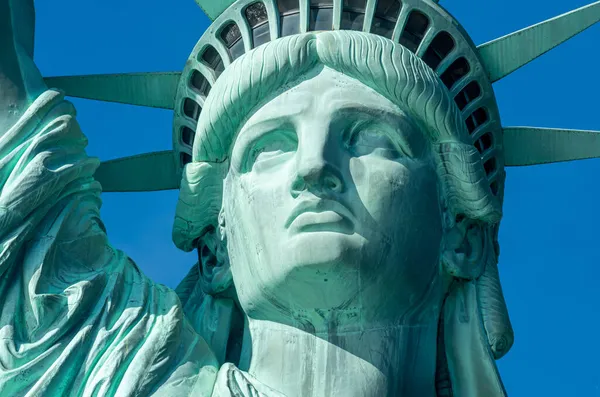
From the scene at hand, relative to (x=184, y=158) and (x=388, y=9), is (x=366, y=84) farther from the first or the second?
(x=184, y=158)

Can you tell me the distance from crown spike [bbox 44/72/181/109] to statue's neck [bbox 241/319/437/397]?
299 cm

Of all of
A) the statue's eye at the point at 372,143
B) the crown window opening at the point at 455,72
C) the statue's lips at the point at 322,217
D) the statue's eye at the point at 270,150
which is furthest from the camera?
the crown window opening at the point at 455,72

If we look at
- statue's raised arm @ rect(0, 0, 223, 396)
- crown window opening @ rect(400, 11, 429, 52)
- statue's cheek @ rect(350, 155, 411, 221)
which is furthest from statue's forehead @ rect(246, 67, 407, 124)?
statue's raised arm @ rect(0, 0, 223, 396)

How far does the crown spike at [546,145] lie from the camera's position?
1916 centimetres

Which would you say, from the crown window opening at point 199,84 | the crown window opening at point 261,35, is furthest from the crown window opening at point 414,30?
the crown window opening at point 199,84

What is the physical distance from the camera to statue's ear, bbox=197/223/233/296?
18.3 metres

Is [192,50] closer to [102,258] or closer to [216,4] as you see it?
[216,4]

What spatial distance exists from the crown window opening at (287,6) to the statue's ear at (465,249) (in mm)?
2510

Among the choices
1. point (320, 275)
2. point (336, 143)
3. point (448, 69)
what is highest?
point (448, 69)

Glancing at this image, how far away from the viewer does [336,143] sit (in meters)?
17.5

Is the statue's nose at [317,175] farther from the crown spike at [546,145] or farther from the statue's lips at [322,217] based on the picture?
the crown spike at [546,145]

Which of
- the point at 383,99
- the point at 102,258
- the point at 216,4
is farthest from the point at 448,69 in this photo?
the point at 102,258

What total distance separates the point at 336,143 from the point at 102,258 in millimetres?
2287

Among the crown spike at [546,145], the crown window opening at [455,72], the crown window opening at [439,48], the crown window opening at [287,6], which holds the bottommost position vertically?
the crown spike at [546,145]
